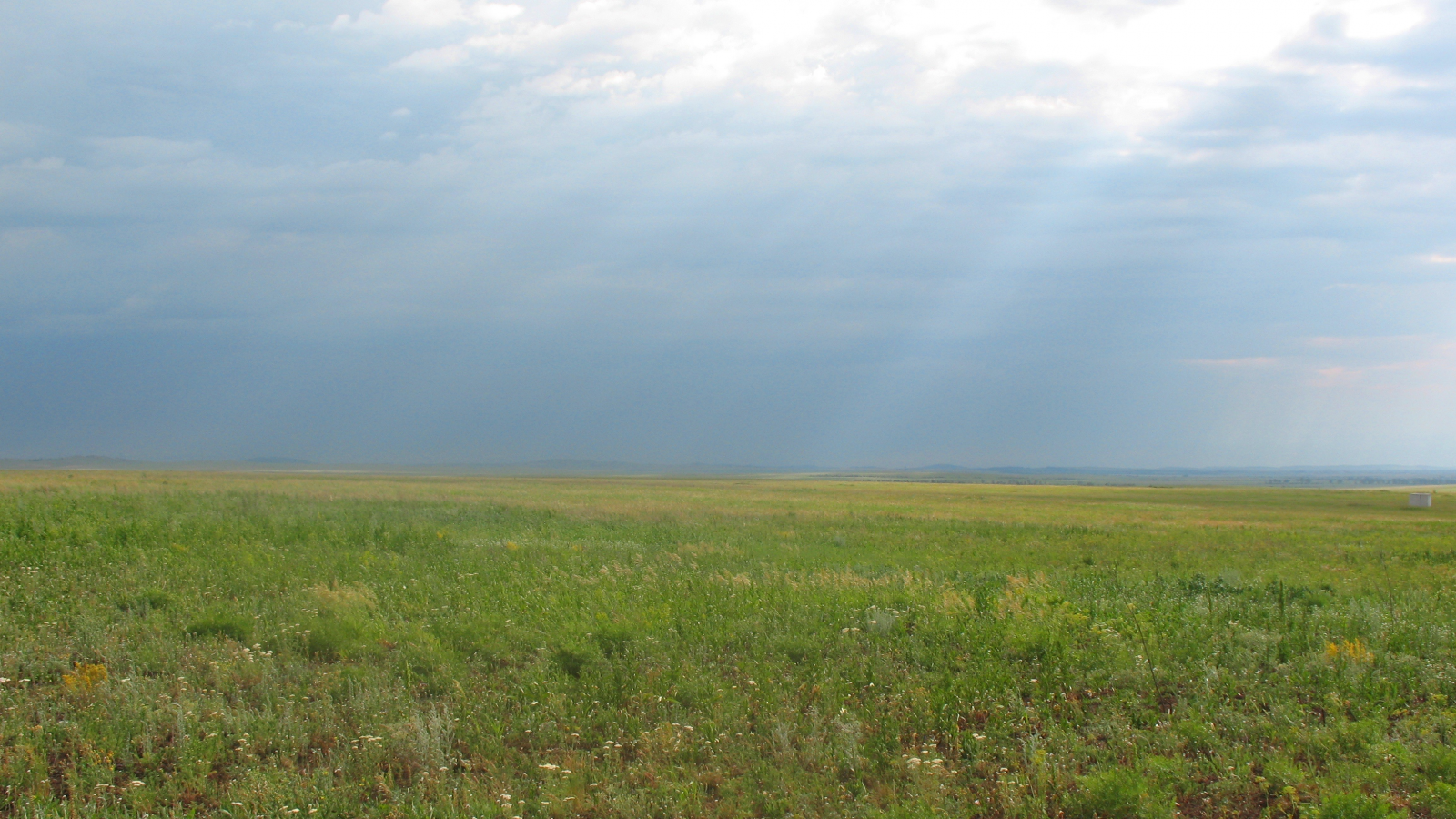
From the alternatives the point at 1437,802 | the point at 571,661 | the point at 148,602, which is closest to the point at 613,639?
the point at 571,661

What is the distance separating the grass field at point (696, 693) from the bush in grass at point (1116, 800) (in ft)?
0.06

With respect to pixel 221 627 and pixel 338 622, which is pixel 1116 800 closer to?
pixel 338 622

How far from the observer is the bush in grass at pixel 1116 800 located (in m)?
5.94

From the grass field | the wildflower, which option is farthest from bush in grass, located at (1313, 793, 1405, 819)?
the wildflower

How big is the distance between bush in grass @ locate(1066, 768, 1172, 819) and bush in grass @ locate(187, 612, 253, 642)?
30.9ft

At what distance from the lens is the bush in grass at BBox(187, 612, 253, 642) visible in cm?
996

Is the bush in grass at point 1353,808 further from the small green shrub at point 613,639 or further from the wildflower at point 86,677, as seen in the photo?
the wildflower at point 86,677

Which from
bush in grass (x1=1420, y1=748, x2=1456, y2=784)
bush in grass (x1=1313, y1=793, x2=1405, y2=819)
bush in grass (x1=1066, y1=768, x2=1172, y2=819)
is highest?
bush in grass (x1=1420, y1=748, x2=1456, y2=784)

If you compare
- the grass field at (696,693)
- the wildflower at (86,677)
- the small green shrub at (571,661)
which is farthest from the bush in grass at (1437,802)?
the wildflower at (86,677)

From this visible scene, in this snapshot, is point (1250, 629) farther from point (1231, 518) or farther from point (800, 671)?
point (1231, 518)

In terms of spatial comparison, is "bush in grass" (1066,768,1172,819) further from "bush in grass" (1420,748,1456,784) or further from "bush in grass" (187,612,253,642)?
"bush in grass" (187,612,253,642)

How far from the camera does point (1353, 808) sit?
5719 millimetres

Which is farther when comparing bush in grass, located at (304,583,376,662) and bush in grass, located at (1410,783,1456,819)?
bush in grass, located at (304,583,376,662)

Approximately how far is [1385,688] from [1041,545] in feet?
59.2
